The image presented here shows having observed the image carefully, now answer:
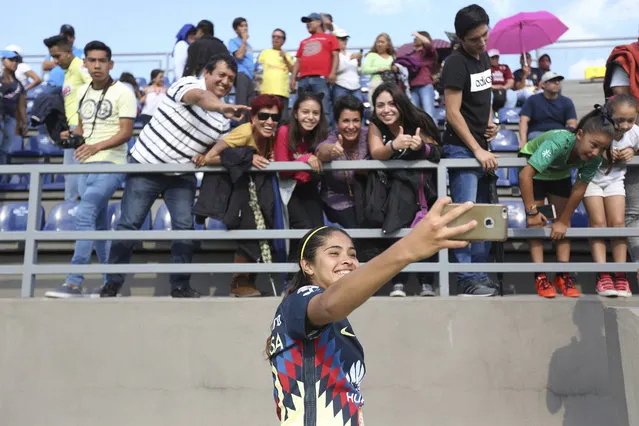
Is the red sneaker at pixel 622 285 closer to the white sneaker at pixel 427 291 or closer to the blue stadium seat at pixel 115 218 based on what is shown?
the white sneaker at pixel 427 291

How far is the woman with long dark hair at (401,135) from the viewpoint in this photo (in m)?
5.36

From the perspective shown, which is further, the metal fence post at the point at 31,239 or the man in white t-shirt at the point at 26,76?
the man in white t-shirt at the point at 26,76

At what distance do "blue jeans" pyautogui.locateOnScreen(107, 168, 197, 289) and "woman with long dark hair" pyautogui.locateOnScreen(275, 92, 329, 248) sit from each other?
85 centimetres

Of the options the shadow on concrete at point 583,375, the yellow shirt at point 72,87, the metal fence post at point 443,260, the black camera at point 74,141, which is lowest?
the shadow on concrete at point 583,375

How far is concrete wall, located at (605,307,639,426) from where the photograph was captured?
11.2 feet

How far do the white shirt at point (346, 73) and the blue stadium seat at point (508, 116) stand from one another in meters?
2.91

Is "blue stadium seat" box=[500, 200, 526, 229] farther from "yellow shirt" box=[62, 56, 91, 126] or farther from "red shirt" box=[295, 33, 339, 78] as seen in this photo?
"yellow shirt" box=[62, 56, 91, 126]

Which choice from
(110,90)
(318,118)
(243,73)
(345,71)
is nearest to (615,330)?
(318,118)

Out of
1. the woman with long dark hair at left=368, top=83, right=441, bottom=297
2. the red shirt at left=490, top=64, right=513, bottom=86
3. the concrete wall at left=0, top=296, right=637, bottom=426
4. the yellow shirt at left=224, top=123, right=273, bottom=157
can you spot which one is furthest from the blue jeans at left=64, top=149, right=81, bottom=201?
the red shirt at left=490, top=64, right=513, bottom=86

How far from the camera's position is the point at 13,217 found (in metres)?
7.28

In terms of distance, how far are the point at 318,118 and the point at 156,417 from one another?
265 centimetres

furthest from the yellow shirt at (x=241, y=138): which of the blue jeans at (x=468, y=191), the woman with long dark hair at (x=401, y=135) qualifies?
the blue jeans at (x=468, y=191)

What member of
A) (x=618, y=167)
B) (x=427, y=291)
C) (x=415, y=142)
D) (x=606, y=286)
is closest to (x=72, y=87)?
(x=415, y=142)

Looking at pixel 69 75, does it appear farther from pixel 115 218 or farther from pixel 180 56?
pixel 115 218
